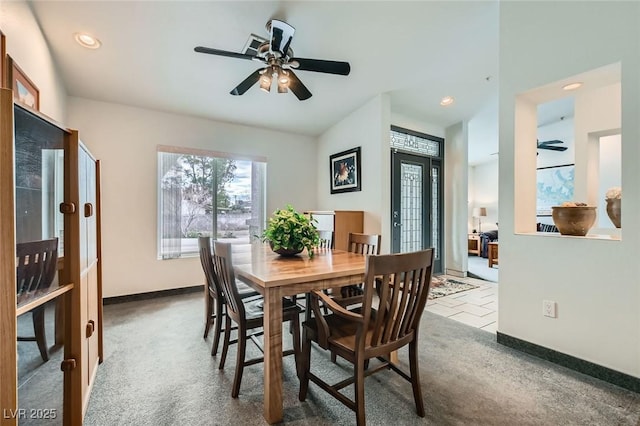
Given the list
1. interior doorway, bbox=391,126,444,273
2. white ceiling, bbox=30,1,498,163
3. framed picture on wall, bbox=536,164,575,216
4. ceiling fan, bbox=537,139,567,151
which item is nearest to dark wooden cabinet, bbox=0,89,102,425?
white ceiling, bbox=30,1,498,163

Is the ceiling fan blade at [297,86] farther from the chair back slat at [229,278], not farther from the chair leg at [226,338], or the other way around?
the chair leg at [226,338]

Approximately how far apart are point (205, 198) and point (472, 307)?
387 cm

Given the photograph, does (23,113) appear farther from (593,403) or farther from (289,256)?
(593,403)

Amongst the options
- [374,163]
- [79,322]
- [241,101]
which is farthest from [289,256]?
[241,101]

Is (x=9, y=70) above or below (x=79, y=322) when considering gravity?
above

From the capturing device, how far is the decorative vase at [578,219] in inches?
80.9

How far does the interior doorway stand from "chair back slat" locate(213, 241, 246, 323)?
124 inches

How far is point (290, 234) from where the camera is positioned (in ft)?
6.96

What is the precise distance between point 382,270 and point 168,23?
8.76 feet

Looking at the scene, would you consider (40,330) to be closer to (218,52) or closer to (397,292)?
(397,292)

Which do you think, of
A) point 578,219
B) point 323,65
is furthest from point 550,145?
point 323,65

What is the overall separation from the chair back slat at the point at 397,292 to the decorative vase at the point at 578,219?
1.46 meters

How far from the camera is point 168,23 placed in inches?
91.9

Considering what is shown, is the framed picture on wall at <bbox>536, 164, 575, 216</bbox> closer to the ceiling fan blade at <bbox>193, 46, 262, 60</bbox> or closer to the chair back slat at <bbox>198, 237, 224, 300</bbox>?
the ceiling fan blade at <bbox>193, 46, 262, 60</bbox>
